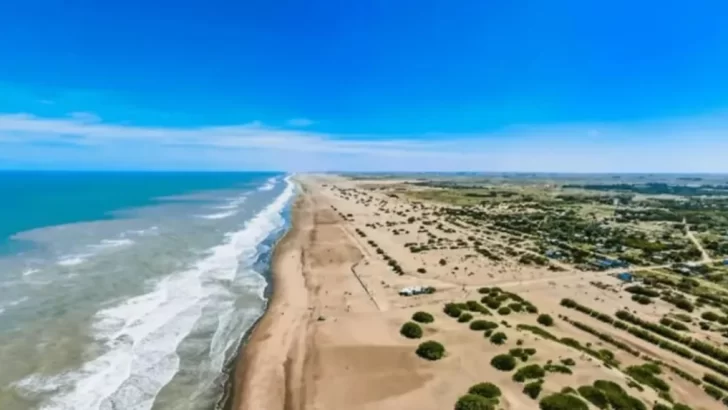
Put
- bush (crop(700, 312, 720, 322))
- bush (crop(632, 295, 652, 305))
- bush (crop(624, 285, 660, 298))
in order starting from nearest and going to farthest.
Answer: bush (crop(700, 312, 720, 322))
bush (crop(632, 295, 652, 305))
bush (crop(624, 285, 660, 298))

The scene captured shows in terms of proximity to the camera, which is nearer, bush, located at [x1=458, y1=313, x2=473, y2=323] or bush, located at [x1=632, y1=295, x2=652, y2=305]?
bush, located at [x1=458, y1=313, x2=473, y2=323]

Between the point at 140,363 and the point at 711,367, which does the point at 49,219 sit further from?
the point at 711,367

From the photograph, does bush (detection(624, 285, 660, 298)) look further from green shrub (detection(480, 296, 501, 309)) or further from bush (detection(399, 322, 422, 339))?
bush (detection(399, 322, 422, 339))

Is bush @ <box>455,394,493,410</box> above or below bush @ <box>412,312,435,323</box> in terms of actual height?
above

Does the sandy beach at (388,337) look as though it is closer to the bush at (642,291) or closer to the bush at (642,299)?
the bush at (642,299)

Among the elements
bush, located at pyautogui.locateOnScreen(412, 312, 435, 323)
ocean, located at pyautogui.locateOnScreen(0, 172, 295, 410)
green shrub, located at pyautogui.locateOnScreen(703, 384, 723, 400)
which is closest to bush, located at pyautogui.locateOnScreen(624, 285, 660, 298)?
green shrub, located at pyautogui.locateOnScreen(703, 384, 723, 400)

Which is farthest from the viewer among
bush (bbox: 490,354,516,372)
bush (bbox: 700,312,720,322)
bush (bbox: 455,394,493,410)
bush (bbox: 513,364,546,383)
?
bush (bbox: 700,312,720,322)

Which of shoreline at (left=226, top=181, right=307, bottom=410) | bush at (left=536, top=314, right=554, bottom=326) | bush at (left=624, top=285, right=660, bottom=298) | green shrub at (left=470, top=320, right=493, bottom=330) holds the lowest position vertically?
shoreline at (left=226, top=181, right=307, bottom=410)

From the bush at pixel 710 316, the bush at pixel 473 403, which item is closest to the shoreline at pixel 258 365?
the bush at pixel 473 403

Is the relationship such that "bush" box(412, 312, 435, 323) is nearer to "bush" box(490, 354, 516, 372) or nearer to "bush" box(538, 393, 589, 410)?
"bush" box(490, 354, 516, 372)
